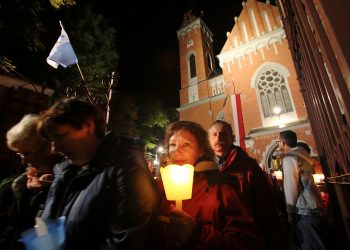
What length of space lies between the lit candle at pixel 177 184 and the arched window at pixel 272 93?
54.7ft

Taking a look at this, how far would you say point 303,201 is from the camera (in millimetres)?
3307

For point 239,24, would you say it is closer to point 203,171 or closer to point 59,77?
point 59,77

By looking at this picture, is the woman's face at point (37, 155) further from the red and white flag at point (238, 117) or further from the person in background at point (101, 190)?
the red and white flag at point (238, 117)

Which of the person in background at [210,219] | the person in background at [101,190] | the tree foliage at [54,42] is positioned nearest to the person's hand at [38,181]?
the person in background at [101,190]

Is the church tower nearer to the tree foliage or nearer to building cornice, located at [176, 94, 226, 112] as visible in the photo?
building cornice, located at [176, 94, 226, 112]

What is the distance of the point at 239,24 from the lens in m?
19.3

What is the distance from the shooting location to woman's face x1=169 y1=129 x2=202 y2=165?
184cm

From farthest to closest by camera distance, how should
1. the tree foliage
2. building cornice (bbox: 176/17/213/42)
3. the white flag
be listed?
building cornice (bbox: 176/17/213/42)
the tree foliage
the white flag

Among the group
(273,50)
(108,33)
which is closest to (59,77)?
(108,33)

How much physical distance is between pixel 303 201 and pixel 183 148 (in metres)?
2.53

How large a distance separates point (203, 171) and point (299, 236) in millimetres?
2717

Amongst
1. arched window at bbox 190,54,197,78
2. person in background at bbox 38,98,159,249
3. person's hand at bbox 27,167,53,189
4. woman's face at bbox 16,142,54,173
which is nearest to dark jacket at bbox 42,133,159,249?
person in background at bbox 38,98,159,249

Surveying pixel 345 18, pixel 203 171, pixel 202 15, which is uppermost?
pixel 202 15

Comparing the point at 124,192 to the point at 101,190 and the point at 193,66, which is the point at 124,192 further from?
the point at 193,66
